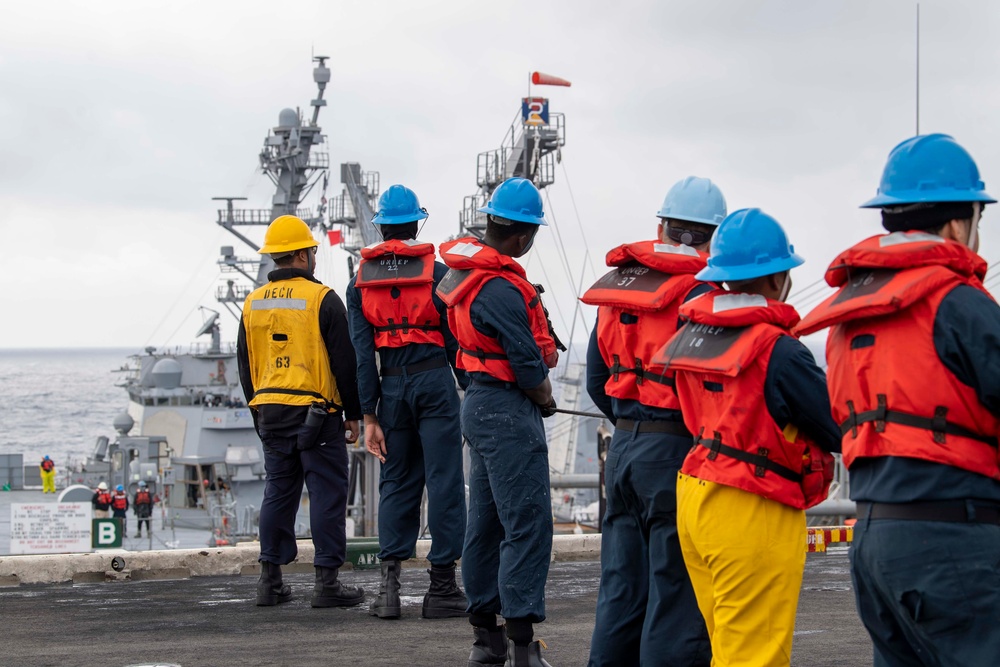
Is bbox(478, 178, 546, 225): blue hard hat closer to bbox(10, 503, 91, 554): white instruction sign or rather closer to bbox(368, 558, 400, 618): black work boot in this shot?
bbox(368, 558, 400, 618): black work boot

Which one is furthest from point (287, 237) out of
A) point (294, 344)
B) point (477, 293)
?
point (477, 293)

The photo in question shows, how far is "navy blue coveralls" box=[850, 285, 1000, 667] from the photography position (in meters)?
2.90

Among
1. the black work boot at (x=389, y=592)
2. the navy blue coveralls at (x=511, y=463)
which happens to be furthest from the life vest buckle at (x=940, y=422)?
the black work boot at (x=389, y=592)

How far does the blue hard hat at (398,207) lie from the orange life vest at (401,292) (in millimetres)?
133

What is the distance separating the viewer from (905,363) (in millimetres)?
3031

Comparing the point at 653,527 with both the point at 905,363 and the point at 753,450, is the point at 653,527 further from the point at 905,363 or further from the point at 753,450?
the point at 905,363

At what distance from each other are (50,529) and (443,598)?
11.0 feet

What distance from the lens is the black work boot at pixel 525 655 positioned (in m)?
4.91

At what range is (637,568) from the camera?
4.30 m

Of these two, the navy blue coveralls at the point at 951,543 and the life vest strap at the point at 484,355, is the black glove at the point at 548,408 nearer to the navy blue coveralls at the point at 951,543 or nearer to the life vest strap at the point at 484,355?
the life vest strap at the point at 484,355

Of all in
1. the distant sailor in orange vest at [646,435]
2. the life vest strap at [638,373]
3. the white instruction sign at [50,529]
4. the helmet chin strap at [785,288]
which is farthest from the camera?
the white instruction sign at [50,529]

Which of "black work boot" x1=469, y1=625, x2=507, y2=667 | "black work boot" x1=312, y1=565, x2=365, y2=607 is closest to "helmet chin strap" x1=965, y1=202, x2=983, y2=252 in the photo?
"black work boot" x1=469, y1=625, x2=507, y2=667

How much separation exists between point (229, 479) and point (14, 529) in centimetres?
3105

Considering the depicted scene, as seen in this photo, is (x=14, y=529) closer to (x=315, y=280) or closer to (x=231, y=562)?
(x=231, y=562)
